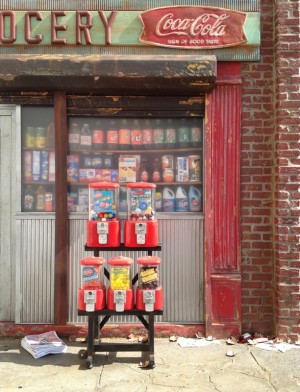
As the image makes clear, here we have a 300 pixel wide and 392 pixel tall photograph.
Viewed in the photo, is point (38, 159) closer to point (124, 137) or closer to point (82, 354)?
point (124, 137)

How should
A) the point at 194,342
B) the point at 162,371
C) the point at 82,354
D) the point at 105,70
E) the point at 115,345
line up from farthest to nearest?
1. the point at 194,342
2. the point at 105,70
3. the point at 82,354
4. the point at 115,345
5. the point at 162,371

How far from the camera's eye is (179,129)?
231 inches

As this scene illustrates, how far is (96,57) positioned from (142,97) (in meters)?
0.72

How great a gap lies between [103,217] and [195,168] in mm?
1533

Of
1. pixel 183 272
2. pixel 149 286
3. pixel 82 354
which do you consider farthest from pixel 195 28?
pixel 82 354

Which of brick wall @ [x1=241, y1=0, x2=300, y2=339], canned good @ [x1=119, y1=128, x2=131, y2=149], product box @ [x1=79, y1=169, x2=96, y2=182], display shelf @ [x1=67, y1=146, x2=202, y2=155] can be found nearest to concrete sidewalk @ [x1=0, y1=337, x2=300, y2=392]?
brick wall @ [x1=241, y1=0, x2=300, y2=339]

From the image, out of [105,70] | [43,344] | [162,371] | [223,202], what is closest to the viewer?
[162,371]

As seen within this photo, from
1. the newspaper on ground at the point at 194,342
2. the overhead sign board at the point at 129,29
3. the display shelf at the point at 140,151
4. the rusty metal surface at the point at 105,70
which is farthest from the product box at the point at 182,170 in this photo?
the newspaper on ground at the point at 194,342

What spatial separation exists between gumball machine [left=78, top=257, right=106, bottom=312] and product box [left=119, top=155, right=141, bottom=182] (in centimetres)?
136

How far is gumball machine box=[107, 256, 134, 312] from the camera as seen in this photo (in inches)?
188

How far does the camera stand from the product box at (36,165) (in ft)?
19.1

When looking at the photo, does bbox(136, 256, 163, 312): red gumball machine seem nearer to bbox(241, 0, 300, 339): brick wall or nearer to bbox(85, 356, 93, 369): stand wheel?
bbox(85, 356, 93, 369): stand wheel

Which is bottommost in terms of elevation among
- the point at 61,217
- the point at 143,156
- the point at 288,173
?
the point at 61,217

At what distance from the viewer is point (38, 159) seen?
5824 mm
